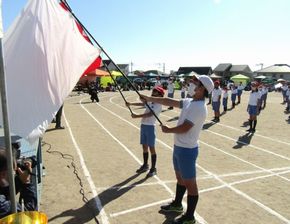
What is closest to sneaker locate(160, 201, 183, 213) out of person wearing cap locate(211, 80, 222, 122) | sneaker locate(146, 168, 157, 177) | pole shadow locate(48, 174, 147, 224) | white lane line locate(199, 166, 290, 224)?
pole shadow locate(48, 174, 147, 224)

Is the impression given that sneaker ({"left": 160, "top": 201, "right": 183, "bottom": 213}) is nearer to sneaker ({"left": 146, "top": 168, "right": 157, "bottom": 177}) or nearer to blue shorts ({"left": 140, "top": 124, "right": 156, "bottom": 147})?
sneaker ({"left": 146, "top": 168, "right": 157, "bottom": 177})

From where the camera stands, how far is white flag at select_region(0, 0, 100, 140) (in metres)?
3.27

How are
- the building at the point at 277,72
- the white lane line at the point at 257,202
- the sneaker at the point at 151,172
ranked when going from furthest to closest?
the building at the point at 277,72
the sneaker at the point at 151,172
the white lane line at the point at 257,202

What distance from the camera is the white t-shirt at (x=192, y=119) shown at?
4629mm

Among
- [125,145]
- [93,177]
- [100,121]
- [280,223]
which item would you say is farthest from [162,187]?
[100,121]

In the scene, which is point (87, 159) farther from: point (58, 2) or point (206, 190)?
point (58, 2)

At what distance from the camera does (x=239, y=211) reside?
5.63 meters

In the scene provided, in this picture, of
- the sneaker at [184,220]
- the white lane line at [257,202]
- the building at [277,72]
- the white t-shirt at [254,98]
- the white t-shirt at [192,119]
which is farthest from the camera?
the building at [277,72]

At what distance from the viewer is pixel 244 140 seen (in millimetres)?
11906

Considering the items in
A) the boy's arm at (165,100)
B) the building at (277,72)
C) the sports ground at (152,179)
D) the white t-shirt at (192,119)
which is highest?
the boy's arm at (165,100)

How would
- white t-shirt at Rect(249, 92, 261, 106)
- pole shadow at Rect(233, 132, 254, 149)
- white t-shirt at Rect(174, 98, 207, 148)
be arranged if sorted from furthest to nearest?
white t-shirt at Rect(249, 92, 261, 106), pole shadow at Rect(233, 132, 254, 149), white t-shirt at Rect(174, 98, 207, 148)

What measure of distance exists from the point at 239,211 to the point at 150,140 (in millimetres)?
2424

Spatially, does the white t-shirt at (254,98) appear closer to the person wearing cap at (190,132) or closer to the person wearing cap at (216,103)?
the person wearing cap at (216,103)

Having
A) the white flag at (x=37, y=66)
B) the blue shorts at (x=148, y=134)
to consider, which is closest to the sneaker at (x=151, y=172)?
the blue shorts at (x=148, y=134)
